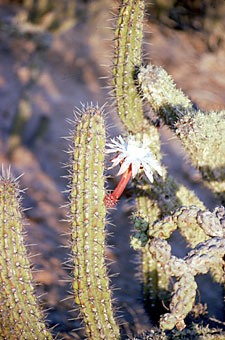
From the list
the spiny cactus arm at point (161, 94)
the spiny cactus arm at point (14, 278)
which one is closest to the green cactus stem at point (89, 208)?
the spiny cactus arm at point (14, 278)

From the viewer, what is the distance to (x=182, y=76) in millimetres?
5281

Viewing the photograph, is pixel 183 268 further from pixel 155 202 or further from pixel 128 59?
pixel 128 59

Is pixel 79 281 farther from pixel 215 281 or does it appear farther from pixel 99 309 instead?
pixel 215 281

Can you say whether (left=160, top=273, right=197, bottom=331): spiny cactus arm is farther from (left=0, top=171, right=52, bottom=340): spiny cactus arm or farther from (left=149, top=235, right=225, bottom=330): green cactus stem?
(left=0, top=171, right=52, bottom=340): spiny cactus arm

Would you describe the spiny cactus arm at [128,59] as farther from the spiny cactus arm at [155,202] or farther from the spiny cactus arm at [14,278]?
the spiny cactus arm at [14,278]

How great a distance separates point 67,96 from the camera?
5.18m

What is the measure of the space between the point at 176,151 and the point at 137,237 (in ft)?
8.89

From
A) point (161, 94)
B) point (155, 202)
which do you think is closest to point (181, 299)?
point (155, 202)

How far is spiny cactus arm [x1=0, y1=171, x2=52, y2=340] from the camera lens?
1.65 meters

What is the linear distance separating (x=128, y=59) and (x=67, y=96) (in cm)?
325

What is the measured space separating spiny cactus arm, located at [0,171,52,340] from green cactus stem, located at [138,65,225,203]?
2.43 feet

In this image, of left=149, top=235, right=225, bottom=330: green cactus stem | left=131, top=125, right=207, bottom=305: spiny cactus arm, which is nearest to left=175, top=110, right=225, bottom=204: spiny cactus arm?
left=131, top=125, right=207, bottom=305: spiny cactus arm

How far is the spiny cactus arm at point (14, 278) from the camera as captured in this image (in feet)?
5.42

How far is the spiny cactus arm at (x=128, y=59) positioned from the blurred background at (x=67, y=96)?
32cm
